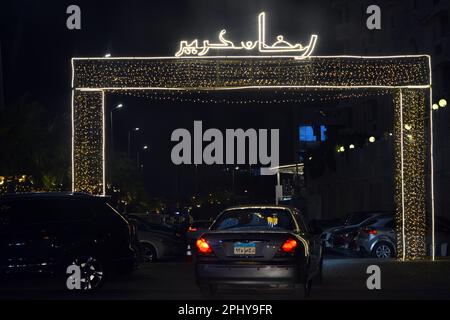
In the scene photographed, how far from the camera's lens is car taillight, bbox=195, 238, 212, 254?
46.1 feet

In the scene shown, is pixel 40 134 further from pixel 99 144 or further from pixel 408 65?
pixel 408 65

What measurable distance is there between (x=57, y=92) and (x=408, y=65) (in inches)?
1127

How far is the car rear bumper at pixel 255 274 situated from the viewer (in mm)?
13727

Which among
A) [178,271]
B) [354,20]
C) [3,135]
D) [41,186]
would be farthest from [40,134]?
[354,20]

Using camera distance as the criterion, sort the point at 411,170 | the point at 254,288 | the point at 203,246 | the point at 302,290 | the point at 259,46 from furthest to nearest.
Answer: the point at 411,170, the point at 259,46, the point at 302,290, the point at 203,246, the point at 254,288

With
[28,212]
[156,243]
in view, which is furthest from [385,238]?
[28,212]

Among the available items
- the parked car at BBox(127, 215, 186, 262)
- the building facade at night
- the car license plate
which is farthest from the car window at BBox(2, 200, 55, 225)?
the building facade at night

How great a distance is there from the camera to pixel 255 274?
13.8 metres

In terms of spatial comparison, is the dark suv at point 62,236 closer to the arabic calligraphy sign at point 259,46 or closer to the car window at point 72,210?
the car window at point 72,210

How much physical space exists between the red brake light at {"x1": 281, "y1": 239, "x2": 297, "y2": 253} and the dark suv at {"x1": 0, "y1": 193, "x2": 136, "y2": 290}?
3601 mm

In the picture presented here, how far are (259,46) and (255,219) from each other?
782cm

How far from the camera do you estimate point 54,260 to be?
15594 millimetres

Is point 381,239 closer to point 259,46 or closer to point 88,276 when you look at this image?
point 259,46

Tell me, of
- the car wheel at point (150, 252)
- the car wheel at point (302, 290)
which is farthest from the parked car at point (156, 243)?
the car wheel at point (302, 290)
